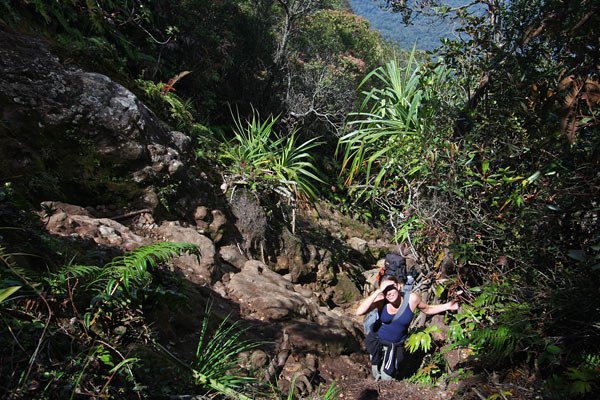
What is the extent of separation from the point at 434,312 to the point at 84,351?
303cm

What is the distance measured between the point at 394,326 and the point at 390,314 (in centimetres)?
12

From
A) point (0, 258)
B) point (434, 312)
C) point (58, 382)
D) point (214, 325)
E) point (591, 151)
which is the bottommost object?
point (214, 325)

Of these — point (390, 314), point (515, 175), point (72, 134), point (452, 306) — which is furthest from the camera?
point (72, 134)

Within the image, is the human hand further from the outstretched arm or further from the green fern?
the green fern

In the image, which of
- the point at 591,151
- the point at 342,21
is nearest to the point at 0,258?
the point at 591,151

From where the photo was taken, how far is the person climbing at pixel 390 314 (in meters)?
3.67

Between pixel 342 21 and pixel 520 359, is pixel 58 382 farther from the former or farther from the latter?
pixel 342 21

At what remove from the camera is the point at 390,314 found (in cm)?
375

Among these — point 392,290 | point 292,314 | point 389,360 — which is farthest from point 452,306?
point 292,314

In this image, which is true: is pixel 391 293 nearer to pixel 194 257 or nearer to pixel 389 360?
pixel 389 360

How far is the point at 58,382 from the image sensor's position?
5.93 feet

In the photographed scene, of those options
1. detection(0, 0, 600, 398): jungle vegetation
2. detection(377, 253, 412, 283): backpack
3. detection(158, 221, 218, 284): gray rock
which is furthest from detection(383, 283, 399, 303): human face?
detection(158, 221, 218, 284): gray rock

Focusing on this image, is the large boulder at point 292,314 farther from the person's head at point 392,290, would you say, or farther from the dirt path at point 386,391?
the person's head at point 392,290

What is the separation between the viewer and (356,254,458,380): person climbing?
3.67 m
